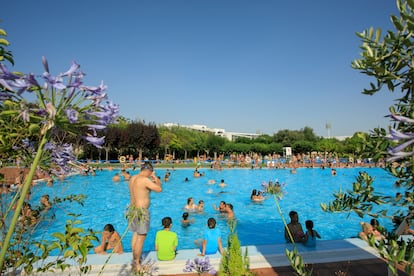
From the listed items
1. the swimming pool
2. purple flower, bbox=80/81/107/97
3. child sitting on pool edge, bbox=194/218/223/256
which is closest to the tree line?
the swimming pool

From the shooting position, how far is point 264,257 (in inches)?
221

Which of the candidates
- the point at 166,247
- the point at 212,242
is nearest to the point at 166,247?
the point at 166,247

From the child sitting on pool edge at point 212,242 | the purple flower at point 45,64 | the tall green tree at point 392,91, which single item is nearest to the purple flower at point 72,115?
the purple flower at point 45,64

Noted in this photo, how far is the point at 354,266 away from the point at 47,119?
5842 mm

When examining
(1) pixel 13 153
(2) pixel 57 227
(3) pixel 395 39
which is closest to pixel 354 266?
(3) pixel 395 39

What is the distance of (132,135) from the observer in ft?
146

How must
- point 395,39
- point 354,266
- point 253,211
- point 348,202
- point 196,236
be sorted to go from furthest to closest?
→ point 253,211
point 196,236
point 354,266
point 348,202
point 395,39

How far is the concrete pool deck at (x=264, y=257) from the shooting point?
514cm

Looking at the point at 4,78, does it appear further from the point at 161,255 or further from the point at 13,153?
the point at 161,255

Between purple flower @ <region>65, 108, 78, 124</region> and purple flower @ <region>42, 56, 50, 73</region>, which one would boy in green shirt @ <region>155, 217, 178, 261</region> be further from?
purple flower @ <region>42, 56, 50, 73</region>

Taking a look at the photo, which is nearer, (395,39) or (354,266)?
(395,39)

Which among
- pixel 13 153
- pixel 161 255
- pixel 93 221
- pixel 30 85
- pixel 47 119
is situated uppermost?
pixel 30 85

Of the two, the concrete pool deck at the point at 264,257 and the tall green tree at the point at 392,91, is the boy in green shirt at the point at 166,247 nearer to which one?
the concrete pool deck at the point at 264,257

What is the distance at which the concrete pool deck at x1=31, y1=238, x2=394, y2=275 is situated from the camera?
5.14 metres
